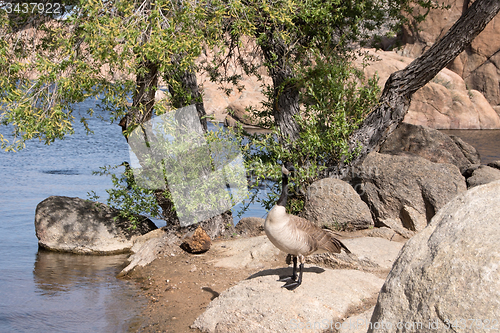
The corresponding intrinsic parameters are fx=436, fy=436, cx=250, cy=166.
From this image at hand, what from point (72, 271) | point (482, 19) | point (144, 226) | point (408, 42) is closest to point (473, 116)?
point (408, 42)

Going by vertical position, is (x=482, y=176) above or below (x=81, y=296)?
above

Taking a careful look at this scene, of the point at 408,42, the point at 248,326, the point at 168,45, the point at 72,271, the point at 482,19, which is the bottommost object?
the point at 72,271

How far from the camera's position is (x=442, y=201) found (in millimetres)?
9508

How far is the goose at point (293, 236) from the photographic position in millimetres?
5570

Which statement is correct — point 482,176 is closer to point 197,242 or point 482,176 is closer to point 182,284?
point 197,242

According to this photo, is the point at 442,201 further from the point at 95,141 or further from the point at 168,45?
the point at 95,141

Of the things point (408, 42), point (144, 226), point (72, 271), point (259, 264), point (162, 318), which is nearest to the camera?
A: point (162, 318)

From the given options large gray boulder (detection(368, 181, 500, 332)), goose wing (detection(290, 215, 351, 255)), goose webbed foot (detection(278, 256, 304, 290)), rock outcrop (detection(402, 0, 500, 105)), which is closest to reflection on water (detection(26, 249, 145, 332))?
goose webbed foot (detection(278, 256, 304, 290))

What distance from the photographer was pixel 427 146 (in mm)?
14414

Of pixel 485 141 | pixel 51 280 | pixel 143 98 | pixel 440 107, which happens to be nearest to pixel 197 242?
pixel 51 280

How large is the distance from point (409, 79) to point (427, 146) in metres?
4.88

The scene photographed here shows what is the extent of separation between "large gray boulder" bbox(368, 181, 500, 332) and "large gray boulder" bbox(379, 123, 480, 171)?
36.3 ft

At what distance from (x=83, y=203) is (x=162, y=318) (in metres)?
5.07

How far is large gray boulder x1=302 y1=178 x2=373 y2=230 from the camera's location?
935cm
